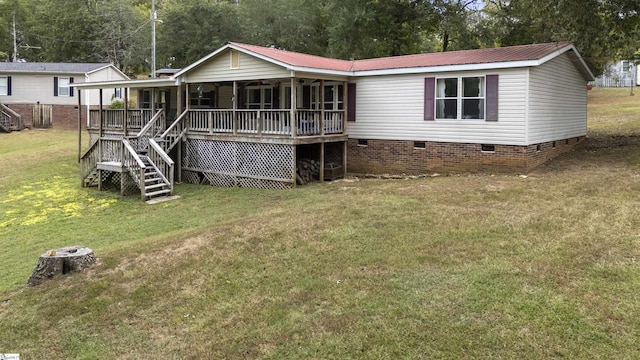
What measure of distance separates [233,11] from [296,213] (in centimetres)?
3505

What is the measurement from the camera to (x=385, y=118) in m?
16.0

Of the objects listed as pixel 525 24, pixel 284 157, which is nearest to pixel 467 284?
pixel 284 157

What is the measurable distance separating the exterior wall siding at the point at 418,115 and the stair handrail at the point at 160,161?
6.02 metres

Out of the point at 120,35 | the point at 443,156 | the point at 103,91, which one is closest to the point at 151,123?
the point at 443,156

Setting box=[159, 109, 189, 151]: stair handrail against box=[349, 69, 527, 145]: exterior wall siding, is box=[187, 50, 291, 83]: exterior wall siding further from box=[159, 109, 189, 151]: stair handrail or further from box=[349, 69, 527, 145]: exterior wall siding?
box=[349, 69, 527, 145]: exterior wall siding

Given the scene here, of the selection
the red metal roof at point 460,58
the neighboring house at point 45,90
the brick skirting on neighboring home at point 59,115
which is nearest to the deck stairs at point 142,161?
the red metal roof at point 460,58

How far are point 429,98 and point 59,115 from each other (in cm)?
2681

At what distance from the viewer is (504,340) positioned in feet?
15.7

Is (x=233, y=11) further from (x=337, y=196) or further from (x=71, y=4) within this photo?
(x=337, y=196)

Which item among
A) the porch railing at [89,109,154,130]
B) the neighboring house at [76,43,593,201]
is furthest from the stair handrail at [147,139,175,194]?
the porch railing at [89,109,154,130]

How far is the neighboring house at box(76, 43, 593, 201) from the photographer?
13695mm

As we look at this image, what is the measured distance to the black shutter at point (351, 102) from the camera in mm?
16609

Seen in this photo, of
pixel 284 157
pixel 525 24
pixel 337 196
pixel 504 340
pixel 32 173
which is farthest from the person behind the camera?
pixel 525 24

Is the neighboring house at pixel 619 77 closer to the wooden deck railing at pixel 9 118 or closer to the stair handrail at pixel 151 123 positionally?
the stair handrail at pixel 151 123
